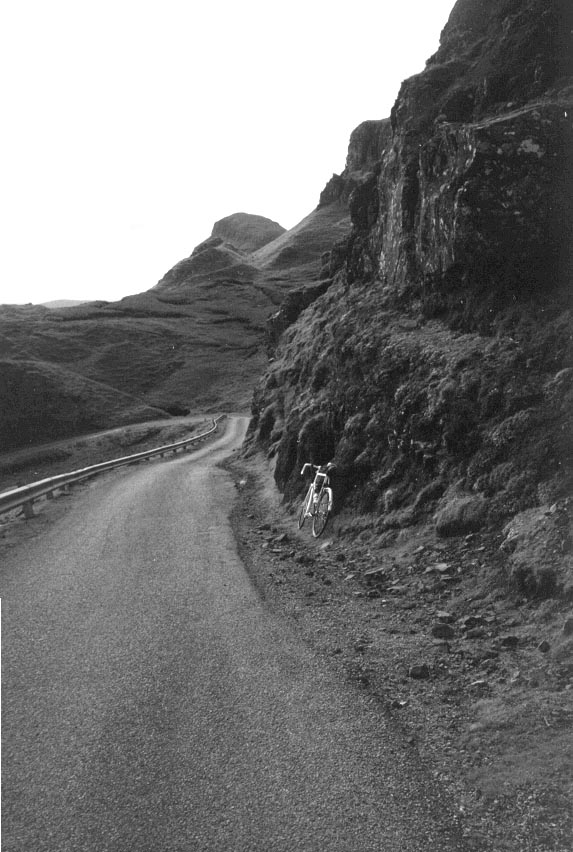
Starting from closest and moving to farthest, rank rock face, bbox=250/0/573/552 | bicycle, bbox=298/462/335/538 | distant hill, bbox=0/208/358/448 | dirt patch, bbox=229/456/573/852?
1. dirt patch, bbox=229/456/573/852
2. rock face, bbox=250/0/573/552
3. bicycle, bbox=298/462/335/538
4. distant hill, bbox=0/208/358/448

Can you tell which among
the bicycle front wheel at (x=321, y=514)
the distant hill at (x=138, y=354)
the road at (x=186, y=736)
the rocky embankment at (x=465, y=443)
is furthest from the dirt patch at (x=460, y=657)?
the distant hill at (x=138, y=354)

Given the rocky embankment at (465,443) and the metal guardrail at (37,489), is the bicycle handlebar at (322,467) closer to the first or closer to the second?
the rocky embankment at (465,443)

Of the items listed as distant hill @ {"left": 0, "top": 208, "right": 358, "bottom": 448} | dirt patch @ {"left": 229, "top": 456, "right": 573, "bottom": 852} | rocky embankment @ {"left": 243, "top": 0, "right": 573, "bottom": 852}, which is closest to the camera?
dirt patch @ {"left": 229, "top": 456, "right": 573, "bottom": 852}

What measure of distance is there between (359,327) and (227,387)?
251 feet

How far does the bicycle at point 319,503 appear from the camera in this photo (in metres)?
12.7

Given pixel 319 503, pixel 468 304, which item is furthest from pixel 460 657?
pixel 468 304

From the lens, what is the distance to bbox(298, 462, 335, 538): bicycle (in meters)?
12.7

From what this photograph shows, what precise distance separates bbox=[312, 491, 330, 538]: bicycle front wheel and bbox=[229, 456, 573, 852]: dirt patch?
114 cm

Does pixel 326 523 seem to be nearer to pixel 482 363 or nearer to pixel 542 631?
pixel 482 363

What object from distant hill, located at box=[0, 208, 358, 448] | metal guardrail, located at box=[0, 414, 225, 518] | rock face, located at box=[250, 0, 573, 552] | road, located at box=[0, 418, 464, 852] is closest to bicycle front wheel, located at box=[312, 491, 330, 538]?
rock face, located at box=[250, 0, 573, 552]

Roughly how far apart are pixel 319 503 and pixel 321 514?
0.21m

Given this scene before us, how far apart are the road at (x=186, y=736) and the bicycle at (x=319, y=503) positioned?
118 inches

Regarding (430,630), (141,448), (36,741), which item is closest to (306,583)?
(430,630)

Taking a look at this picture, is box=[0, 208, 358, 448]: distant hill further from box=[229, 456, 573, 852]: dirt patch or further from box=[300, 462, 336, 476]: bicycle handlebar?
box=[229, 456, 573, 852]: dirt patch
